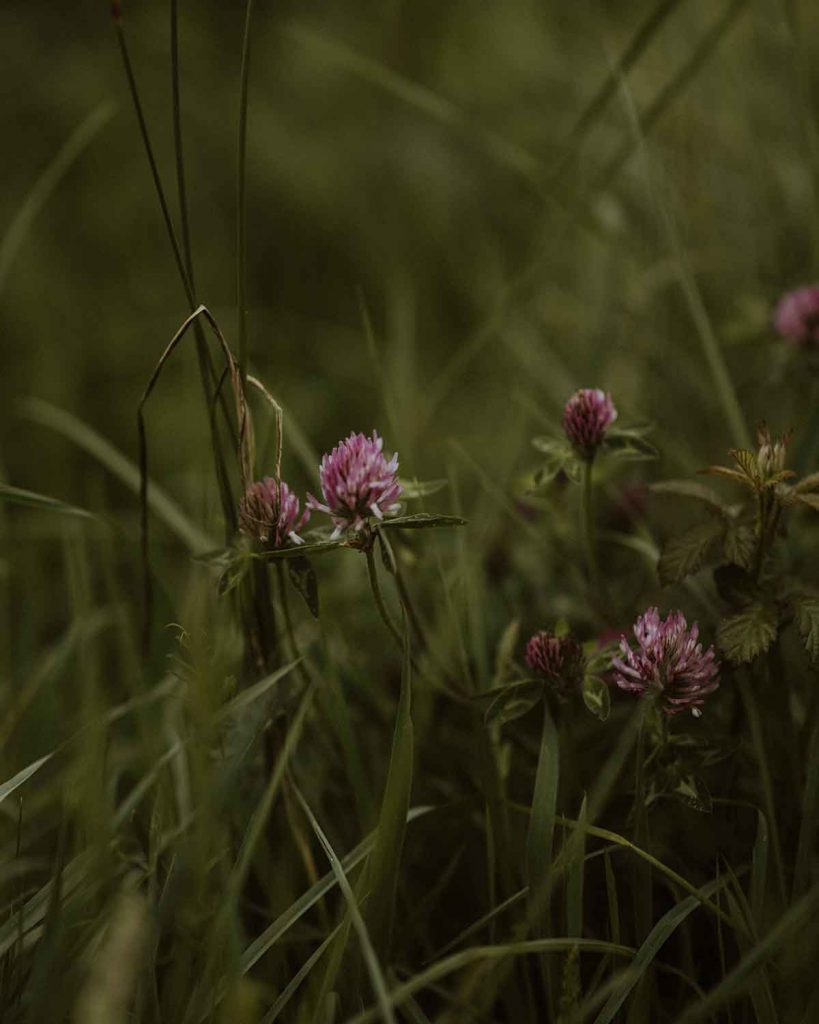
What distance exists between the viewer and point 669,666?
0.75m

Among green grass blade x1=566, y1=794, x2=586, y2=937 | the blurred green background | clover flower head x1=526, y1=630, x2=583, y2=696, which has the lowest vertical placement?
green grass blade x1=566, y1=794, x2=586, y2=937

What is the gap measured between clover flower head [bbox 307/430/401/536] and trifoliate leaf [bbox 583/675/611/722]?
0.65ft

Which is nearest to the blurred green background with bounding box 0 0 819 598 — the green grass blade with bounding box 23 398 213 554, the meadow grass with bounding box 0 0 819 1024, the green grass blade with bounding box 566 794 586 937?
the meadow grass with bounding box 0 0 819 1024

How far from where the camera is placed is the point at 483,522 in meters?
1.35

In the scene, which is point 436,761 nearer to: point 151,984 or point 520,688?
point 520,688

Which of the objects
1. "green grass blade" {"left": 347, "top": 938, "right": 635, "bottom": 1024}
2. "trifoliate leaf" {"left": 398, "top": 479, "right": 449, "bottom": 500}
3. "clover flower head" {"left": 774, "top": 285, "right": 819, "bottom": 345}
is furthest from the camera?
"clover flower head" {"left": 774, "top": 285, "right": 819, "bottom": 345}

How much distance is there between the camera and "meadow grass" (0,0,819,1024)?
738 mm

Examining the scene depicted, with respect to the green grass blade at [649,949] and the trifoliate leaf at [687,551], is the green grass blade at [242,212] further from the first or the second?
the green grass blade at [649,949]

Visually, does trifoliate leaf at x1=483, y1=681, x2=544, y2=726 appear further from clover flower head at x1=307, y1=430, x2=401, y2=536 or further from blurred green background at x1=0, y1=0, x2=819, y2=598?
blurred green background at x1=0, y1=0, x2=819, y2=598

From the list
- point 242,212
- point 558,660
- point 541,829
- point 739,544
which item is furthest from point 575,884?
point 242,212

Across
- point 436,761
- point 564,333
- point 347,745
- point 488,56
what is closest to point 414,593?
point 436,761

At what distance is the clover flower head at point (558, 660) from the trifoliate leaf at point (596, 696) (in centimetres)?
2

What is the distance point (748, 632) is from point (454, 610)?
0.25 meters

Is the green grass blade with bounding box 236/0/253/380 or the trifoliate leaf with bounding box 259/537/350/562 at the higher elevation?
the green grass blade with bounding box 236/0/253/380
